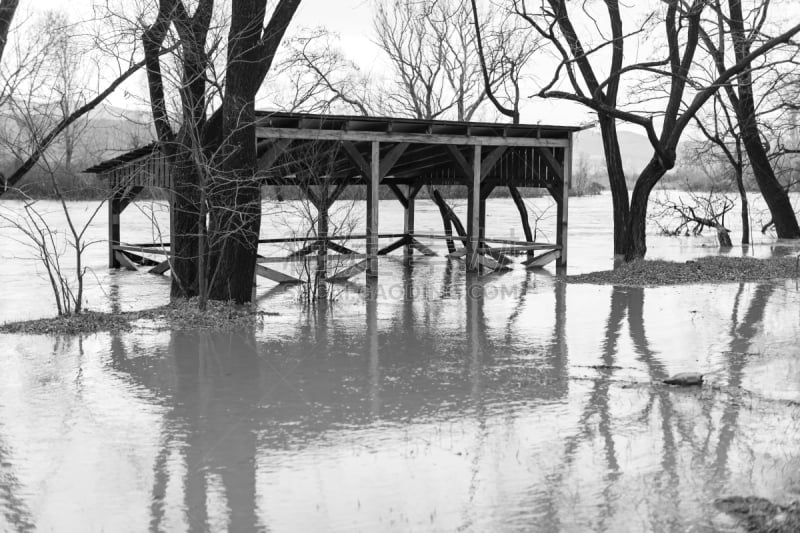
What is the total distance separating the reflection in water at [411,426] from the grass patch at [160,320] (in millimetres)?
524

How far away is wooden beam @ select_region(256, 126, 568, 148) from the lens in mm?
16062

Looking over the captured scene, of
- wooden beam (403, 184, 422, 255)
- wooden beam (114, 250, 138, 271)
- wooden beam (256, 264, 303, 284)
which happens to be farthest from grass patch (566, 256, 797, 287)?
wooden beam (114, 250, 138, 271)

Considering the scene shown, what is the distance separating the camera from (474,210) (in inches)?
776

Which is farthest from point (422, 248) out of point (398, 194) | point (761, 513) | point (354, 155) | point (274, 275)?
point (761, 513)

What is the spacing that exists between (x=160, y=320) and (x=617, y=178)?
484 inches

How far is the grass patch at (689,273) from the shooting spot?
17.6m

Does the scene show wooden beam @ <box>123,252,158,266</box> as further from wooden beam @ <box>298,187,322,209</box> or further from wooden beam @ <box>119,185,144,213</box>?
wooden beam @ <box>298,187,322,209</box>

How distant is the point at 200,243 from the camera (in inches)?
509

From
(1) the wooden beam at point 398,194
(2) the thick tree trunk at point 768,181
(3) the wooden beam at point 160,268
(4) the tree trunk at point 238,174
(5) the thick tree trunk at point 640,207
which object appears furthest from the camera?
(2) the thick tree trunk at point 768,181

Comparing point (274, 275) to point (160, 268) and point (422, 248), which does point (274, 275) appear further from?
point (422, 248)

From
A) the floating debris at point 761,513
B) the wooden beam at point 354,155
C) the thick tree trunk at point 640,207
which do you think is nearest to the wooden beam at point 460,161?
the wooden beam at point 354,155

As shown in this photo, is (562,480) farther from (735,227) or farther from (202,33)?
→ (735,227)

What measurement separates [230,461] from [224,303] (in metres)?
7.45

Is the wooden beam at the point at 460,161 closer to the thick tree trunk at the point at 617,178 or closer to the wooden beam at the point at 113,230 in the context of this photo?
the thick tree trunk at the point at 617,178
